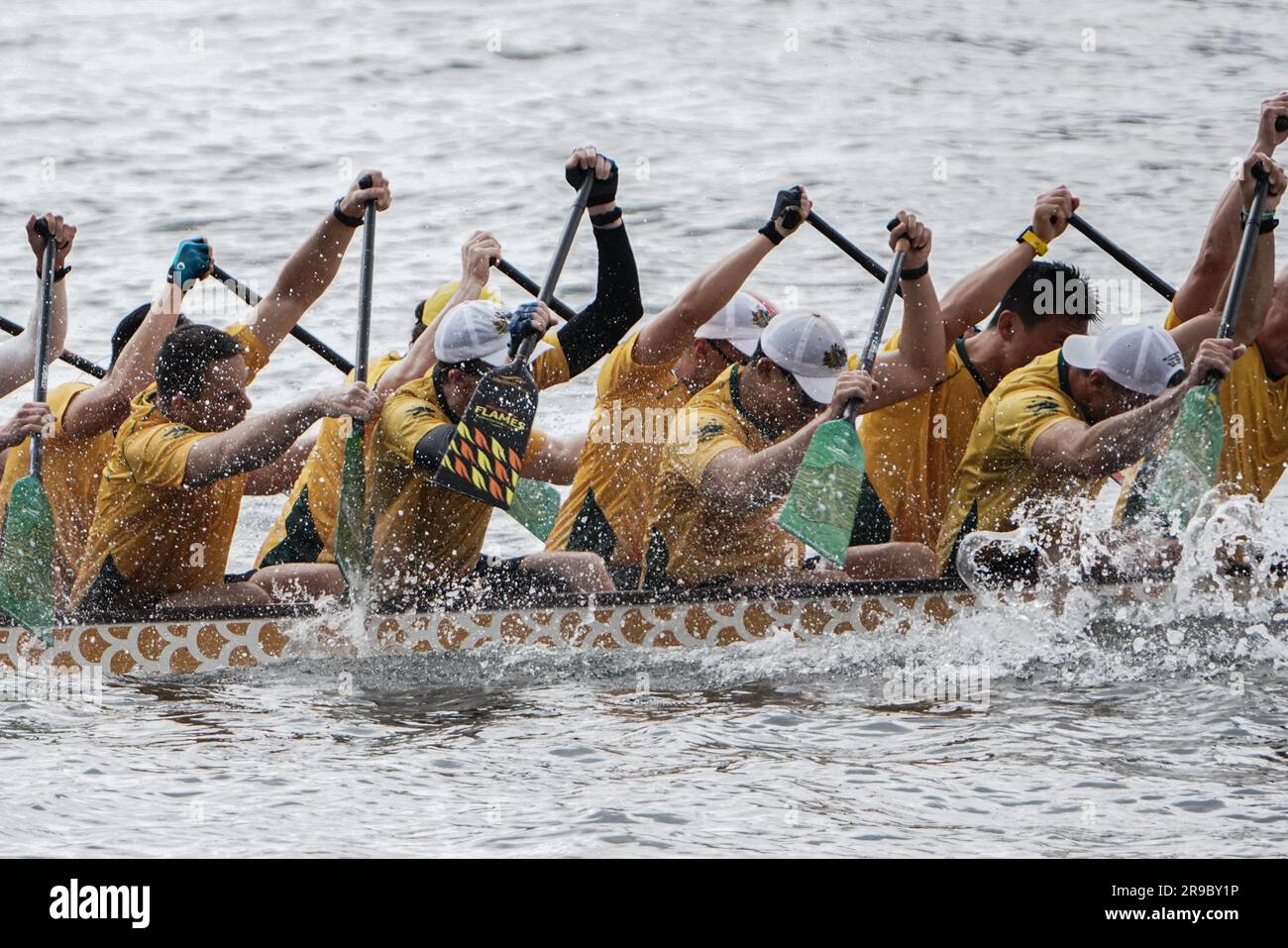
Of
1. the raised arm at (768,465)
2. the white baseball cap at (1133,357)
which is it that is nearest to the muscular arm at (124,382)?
the raised arm at (768,465)

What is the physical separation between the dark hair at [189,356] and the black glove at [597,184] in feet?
4.02

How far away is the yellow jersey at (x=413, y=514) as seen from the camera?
6238 mm

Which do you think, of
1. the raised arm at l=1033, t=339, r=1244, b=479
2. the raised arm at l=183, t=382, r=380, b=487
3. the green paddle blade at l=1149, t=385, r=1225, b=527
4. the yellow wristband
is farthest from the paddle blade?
the green paddle blade at l=1149, t=385, r=1225, b=527

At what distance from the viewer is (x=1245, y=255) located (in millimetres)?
6332

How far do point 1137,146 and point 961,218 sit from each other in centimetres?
236

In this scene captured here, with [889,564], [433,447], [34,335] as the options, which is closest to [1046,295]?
[889,564]

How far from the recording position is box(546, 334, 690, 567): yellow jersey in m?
6.38

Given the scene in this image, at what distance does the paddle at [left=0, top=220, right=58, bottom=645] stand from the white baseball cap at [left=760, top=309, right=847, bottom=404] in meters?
2.32

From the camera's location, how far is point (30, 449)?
6297 millimetres

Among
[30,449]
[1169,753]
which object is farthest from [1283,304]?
[30,449]

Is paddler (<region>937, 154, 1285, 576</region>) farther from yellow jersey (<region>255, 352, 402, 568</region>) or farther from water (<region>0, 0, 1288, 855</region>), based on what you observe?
yellow jersey (<region>255, 352, 402, 568</region>)

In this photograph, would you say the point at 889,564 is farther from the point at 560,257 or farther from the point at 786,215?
the point at 560,257

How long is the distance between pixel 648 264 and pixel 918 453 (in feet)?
23.8
